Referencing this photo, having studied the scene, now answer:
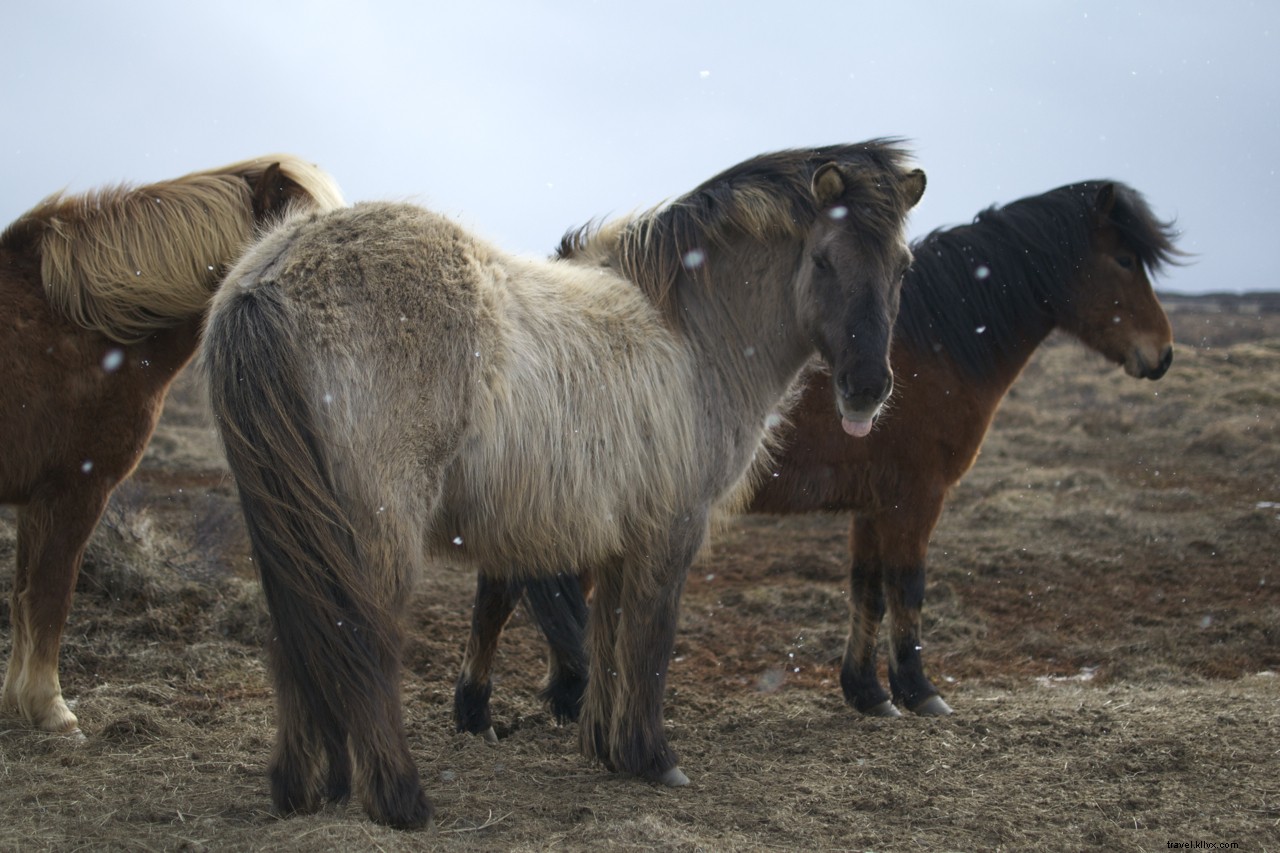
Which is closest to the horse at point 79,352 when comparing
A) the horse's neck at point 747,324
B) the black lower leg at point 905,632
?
the horse's neck at point 747,324

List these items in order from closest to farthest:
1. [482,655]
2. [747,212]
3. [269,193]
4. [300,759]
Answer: [300,759]
[747,212]
[269,193]
[482,655]

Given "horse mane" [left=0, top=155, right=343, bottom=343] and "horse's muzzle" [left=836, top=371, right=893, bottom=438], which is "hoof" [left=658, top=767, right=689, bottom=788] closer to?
"horse's muzzle" [left=836, top=371, right=893, bottom=438]

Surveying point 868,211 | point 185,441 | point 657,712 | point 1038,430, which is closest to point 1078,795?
point 657,712

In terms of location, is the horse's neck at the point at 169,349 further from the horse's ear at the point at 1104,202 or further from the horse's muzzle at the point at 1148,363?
the horse's muzzle at the point at 1148,363

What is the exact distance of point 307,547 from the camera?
9.27 feet

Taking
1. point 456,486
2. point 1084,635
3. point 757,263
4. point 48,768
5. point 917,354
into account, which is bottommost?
point 1084,635

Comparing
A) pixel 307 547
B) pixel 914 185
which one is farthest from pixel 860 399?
pixel 307 547

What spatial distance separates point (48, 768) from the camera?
3.64 meters

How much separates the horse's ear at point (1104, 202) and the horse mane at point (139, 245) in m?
3.96

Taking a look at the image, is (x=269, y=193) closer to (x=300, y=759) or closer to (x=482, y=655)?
(x=482, y=655)

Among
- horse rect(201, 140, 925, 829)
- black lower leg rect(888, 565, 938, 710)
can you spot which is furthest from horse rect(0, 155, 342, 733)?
black lower leg rect(888, 565, 938, 710)

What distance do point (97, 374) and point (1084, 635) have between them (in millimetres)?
5829

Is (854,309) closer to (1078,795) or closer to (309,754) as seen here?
(1078,795)

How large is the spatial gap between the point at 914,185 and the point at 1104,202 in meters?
2.10
